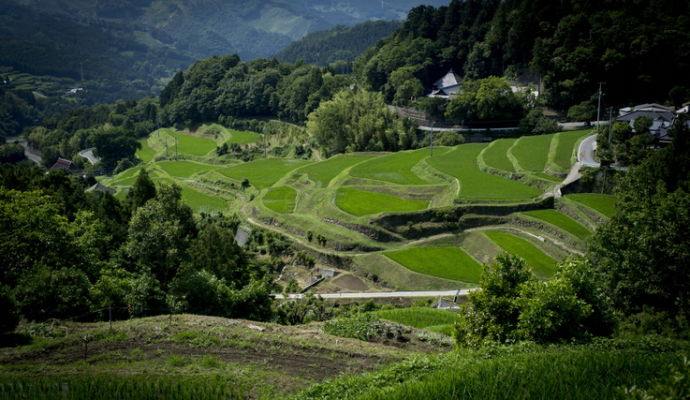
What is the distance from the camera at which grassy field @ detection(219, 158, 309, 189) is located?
187 feet

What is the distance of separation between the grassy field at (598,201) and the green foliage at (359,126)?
27.4m

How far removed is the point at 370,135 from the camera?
63.4m

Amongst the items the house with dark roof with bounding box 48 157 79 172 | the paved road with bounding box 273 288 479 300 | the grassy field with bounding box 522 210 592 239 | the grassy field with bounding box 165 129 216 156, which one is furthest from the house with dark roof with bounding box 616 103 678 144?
the house with dark roof with bounding box 48 157 79 172

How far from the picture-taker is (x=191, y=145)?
290 feet

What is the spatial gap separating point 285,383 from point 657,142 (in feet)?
135

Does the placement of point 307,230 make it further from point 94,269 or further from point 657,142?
point 657,142

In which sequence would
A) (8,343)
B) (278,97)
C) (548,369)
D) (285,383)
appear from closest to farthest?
(548,369), (285,383), (8,343), (278,97)

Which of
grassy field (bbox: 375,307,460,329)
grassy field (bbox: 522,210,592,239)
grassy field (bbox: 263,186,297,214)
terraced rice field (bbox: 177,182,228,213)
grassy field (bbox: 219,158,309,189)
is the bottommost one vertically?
terraced rice field (bbox: 177,182,228,213)

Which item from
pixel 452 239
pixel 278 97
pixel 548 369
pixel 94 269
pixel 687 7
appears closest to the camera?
pixel 548 369

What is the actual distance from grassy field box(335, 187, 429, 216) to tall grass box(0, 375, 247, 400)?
28132 mm

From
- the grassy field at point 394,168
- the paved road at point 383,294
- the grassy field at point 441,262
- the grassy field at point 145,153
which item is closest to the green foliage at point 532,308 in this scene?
the paved road at point 383,294

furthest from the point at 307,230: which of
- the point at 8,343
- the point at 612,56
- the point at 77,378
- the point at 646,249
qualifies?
the point at 612,56

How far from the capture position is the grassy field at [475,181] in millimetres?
38656

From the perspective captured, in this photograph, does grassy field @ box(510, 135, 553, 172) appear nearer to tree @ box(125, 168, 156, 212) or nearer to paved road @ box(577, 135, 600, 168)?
paved road @ box(577, 135, 600, 168)
